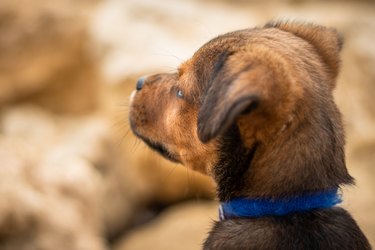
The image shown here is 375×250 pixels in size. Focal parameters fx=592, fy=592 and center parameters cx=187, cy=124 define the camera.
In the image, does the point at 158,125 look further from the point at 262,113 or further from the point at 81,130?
the point at 81,130

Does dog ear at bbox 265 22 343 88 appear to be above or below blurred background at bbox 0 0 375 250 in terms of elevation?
above

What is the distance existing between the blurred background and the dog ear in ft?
8.79

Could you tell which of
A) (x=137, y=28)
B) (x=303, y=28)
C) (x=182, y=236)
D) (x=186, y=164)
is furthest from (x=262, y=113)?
(x=137, y=28)

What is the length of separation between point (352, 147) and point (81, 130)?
11.9 ft

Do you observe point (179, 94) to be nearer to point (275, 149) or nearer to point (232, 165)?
point (232, 165)

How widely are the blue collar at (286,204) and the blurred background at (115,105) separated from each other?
2800 millimetres

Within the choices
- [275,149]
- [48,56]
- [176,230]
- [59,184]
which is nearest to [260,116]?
[275,149]

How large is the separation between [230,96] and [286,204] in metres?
0.67

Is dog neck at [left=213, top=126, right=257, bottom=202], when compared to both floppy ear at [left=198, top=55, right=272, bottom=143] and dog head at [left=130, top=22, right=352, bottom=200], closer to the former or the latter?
dog head at [left=130, top=22, right=352, bottom=200]

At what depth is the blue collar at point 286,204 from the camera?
9.36 feet

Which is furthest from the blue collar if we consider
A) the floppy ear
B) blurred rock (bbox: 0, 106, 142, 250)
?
blurred rock (bbox: 0, 106, 142, 250)

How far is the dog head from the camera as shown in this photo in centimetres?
266

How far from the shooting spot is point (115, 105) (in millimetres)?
8039

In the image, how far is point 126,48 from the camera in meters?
8.45
